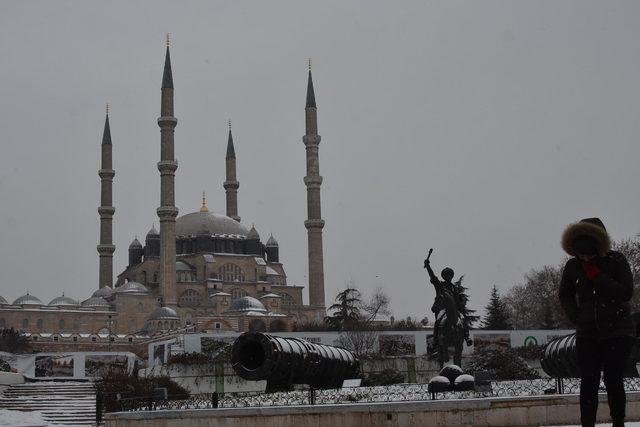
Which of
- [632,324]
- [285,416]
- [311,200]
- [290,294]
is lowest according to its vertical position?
[285,416]

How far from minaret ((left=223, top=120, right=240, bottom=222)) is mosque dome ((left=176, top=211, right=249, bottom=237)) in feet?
6.20

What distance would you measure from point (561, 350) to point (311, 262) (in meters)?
39.6

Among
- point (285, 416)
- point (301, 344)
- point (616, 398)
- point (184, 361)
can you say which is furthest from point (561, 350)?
point (184, 361)

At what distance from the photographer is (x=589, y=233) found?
4684mm

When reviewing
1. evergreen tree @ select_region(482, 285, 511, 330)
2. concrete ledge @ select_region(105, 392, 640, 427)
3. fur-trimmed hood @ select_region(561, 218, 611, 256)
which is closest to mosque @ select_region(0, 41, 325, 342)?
A: evergreen tree @ select_region(482, 285, 511, 330)

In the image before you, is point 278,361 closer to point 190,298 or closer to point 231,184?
point 190,298

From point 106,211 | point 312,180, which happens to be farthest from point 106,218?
point 312,180

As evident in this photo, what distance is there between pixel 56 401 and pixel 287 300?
1442 inches

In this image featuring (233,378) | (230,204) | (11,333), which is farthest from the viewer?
(230,204)

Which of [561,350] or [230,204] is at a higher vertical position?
[230,204]

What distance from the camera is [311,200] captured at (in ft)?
171

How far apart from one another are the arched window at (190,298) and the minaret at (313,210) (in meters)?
7.37

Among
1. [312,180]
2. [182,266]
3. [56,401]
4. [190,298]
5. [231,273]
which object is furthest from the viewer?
[231,273]

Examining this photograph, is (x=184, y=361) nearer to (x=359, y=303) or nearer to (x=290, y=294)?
(x=359, y=303)
